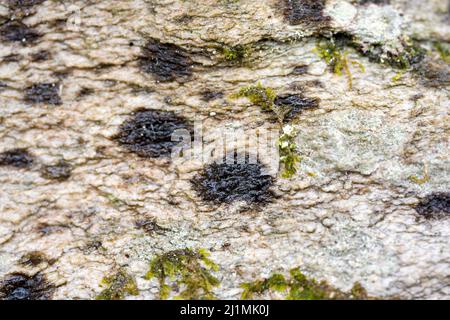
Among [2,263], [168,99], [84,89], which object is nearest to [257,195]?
[168,99]

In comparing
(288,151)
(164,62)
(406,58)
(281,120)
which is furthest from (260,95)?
(406,58)

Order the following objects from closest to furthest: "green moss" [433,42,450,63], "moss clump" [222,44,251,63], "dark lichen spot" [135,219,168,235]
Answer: "dark lichen spot" [135,219,168,235], "moss clump" [222,44,251,63], "green moss" [433,42,450,63]

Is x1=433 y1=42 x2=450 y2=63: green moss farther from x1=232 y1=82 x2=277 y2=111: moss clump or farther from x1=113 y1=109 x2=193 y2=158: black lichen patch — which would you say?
x1=113 y1=109 x2=193 y2=158: black lichen patch

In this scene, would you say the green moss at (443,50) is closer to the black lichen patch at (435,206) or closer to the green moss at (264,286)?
the black lichen patch at (435,206)

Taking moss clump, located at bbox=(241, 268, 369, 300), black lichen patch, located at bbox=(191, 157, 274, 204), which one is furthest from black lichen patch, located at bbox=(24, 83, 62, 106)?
moss clump, located at bbox=(241, 268, 369, 300)

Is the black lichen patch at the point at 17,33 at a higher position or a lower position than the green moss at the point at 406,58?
higher

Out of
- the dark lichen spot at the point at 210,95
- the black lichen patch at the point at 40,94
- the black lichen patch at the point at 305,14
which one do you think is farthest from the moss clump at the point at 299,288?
the black lichen patch at the point at 40,94

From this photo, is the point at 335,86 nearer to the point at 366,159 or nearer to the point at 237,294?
the point at 366,159
